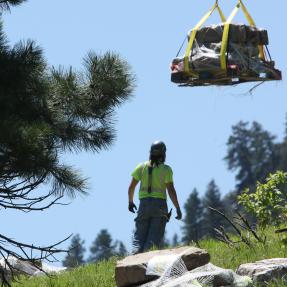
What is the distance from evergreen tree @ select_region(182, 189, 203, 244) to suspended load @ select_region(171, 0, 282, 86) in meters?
80.9

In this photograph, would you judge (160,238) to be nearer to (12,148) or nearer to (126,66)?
(126,66)

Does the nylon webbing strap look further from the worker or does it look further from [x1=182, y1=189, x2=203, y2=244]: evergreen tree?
[x1=182, y1=189, x2=203, y2=244]: evergreen tree

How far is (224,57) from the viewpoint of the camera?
695 inches

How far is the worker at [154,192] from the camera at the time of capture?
17.7m

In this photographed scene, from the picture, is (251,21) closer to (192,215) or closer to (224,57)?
(224,57)

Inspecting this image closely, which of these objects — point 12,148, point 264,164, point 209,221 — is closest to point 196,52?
point 12,148

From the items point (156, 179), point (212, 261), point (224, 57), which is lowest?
point (212, 261)

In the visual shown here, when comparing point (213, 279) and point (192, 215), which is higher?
point (192, 215)

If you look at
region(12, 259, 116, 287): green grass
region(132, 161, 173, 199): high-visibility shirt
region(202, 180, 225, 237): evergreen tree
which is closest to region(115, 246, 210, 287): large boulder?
region(12, 259, 116, 287): green grass

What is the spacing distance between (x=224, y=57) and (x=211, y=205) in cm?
8185

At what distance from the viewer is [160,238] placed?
18094 millimetres

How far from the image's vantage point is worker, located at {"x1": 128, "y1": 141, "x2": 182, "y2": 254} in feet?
58.0

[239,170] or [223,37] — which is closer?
[223,37]

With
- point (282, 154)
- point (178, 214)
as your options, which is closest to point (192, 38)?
point (178, 214)
